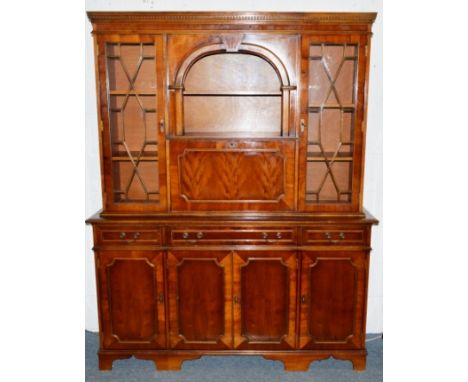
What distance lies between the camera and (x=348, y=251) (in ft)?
7.27

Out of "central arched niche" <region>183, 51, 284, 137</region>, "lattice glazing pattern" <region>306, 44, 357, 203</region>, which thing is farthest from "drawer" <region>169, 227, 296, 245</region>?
"central arched niche" <region>183, 51, 284, 137</region>

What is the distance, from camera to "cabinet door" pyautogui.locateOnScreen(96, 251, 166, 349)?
2.23 metres

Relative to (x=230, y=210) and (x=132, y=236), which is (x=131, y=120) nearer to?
(x=132, y=236)

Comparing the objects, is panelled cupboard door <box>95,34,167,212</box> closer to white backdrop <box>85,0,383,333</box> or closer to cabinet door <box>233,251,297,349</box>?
white backdrop <box>85,0,383,333</box>

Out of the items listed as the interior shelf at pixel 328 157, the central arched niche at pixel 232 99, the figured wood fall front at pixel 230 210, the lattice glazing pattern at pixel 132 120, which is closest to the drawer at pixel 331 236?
the figured wood fall front at pixel 230 210

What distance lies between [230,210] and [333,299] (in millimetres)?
849

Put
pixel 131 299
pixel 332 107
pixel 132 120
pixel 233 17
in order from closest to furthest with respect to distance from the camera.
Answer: pixel 233 17 → pixel 332 107 → pixel 131 299 → pixel 132 120

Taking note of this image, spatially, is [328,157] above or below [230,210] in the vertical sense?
above

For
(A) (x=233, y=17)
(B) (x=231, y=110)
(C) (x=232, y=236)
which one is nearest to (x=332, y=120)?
(B) (x=231, y=110)

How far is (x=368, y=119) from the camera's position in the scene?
8.38 ft

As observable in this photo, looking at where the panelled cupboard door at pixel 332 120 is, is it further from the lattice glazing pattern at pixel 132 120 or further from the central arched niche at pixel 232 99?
the lattice glazing pattern at pixel 132 120

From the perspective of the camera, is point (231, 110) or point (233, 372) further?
point (231, 110)

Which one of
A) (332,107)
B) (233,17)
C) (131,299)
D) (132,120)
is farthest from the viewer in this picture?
(132,120)
